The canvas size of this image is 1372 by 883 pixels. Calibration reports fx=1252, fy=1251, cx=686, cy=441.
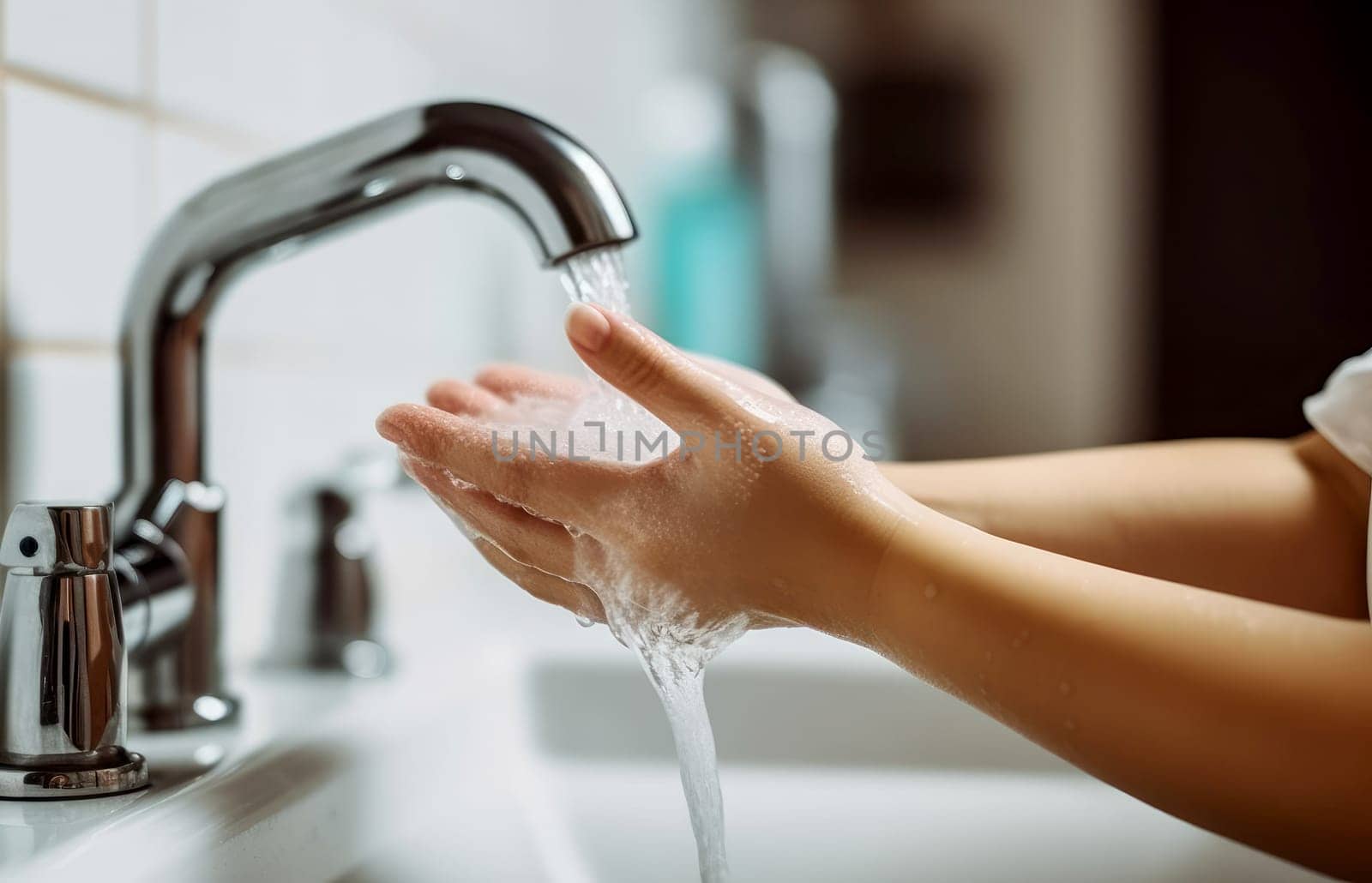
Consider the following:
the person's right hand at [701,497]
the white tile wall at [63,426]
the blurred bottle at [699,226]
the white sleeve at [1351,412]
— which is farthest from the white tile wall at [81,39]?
the blurred bottle at [699,226]

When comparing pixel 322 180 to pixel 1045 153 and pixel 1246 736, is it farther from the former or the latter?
pixel 1045 153

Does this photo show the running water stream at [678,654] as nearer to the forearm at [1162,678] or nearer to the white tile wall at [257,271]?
the forearm at [1162,678]

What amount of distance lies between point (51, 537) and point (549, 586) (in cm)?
16

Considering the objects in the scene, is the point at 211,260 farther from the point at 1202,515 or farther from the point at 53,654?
the point at 1202,515

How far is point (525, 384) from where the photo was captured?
51 cm

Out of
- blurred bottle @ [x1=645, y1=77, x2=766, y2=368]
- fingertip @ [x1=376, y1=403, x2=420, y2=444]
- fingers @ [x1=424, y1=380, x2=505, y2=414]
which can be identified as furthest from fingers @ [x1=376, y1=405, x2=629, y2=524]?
blurred bottle @ [x1=645, y1=77, x2=766, y2=368]

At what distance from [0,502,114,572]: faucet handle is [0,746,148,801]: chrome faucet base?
0.06 metres

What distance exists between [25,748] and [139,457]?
13cm

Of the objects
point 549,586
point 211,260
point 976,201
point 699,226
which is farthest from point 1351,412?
point 976,201

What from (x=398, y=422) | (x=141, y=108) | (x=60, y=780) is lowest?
(x=60, y=780)

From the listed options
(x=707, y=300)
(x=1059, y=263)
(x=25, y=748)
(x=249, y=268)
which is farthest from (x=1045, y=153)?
(x=25, y=748)

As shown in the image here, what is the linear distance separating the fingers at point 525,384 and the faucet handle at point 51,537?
0.60ft

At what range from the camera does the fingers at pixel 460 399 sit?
49 cm

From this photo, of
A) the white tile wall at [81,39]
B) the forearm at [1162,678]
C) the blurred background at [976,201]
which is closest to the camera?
the forearm at [1162,678]
